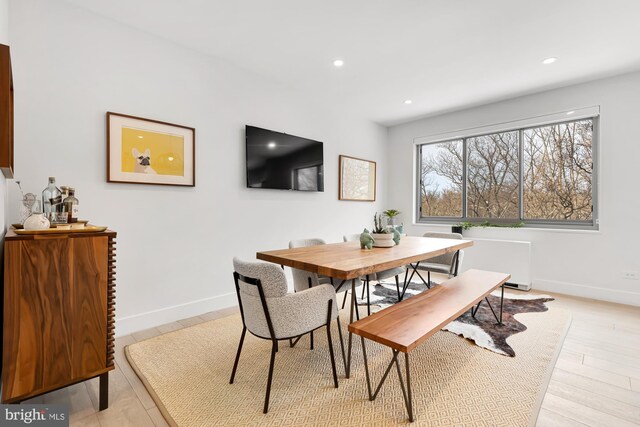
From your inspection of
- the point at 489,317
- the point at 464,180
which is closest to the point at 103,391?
the point at 489,317

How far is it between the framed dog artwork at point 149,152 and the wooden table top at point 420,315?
220 centimetres

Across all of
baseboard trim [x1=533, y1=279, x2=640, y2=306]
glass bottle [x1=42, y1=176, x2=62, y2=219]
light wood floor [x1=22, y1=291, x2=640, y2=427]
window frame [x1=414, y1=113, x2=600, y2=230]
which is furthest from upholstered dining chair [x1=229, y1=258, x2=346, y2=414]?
window frame [x1=414, y1=113, x2=600, y2=230]

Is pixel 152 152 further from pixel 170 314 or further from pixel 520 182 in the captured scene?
pixel 520 182

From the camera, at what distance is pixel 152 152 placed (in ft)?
8.82

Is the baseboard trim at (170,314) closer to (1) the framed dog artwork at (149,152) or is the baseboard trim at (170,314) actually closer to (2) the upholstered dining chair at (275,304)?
(1) the framed dog artwork at (149,152)

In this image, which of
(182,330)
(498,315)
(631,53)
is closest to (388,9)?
→ (631,53)

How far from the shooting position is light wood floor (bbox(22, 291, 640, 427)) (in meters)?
1.56

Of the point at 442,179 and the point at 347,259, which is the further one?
the point at 442,179

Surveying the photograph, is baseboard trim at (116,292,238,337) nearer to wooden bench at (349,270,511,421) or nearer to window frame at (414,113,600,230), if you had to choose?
wooden bench at (349,270,511,421)

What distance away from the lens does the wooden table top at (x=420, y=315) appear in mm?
1522

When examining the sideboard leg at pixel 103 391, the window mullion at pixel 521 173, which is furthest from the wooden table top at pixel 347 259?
the window mullion at pixel 521 173

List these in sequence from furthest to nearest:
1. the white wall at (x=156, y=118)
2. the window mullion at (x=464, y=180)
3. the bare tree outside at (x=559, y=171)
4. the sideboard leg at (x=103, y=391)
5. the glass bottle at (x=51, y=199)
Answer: the window mullion at (x=464, y=180) → the bare tree outside at (x=559, y=171) → the white wall at (x=156, y=118) → the glass bottle at (x=51, y=199) → the sideboard leg at (x=103, y=391)

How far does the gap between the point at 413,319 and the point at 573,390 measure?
1087mm

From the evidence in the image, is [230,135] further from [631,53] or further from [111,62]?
[631,53]
